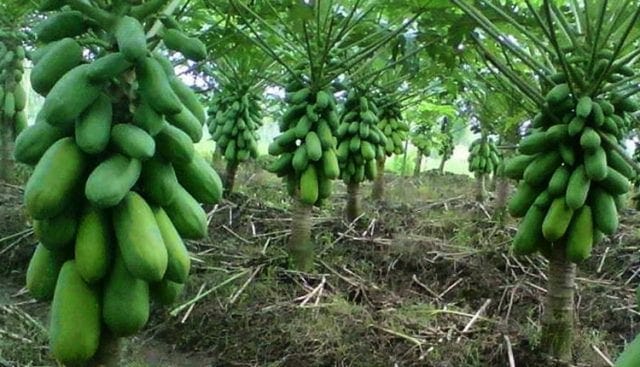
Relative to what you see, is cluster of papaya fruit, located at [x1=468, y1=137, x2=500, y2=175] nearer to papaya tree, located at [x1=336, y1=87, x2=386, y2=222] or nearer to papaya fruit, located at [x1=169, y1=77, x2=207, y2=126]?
papaya tree, located at [x1=336, y1=87, x2=386, y2=222]

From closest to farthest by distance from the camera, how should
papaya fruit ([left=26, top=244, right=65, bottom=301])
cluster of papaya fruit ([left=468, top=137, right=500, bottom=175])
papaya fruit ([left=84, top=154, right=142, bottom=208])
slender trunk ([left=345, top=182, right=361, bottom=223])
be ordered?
1. papaya fruit ([left=84, top=154, right=142, bottom=208])
2. papaya fruit ([left=26, top=244, right=65, bottom=301])
3. slender trunk ([left=345, top=182, right=361, bottom=223])
4. cluster of papaya fruit ([left=468, top=137, right=500, bottom=175])

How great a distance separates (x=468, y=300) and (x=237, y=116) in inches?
145

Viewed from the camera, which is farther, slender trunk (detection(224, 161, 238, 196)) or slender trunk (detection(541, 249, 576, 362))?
slender trunk (detection(224, 161, 238, 196))

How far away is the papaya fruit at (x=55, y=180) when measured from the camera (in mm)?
1800

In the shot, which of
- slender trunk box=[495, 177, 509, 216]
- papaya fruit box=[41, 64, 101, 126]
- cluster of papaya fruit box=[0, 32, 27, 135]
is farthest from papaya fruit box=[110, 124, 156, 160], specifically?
cluster of papaya fruit box=[0, 32, 27, 135]

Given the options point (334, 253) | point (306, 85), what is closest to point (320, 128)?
point (306, 85)

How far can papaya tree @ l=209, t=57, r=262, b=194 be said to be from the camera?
7.64m

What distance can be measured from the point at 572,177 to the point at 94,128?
2396 millimetres

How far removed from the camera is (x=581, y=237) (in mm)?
3459

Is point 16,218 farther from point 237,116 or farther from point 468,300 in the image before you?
point 468,300

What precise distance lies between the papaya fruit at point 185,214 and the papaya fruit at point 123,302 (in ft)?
0.74

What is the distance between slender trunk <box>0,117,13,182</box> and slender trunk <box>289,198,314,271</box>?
359 centimetres

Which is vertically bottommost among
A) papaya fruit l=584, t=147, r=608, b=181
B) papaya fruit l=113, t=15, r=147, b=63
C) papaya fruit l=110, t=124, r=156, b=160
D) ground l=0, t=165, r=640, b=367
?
ground l=0, t=165, r=640, b=367

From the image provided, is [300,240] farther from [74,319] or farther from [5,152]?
[5,152]
